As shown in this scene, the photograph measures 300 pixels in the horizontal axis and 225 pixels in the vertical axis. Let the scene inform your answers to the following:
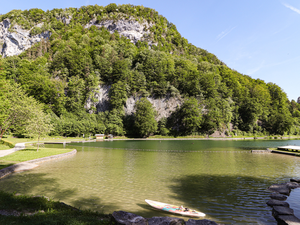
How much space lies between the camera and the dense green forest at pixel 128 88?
72375 mm

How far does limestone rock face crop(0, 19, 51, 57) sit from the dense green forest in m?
4.84

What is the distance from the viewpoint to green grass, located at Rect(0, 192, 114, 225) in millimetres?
5766

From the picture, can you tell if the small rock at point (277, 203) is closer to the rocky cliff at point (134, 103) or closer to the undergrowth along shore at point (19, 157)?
the undergrowth along shore at point (19, 157)

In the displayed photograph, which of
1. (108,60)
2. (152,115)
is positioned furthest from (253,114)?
(108,60)

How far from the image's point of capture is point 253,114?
304 feet

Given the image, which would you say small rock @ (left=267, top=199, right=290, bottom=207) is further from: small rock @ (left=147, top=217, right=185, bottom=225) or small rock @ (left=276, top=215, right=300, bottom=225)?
small rock @ (left=147, top=217, right=185, bottom=225)

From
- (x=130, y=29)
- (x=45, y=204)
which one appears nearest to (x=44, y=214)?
(x=45, y=204)

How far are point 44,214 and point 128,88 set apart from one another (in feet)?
275

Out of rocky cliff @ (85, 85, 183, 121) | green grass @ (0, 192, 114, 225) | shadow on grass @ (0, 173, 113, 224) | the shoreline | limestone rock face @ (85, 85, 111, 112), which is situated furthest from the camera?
rocky cliff @ (85, 85, 183, 121)

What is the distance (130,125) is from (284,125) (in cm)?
8107

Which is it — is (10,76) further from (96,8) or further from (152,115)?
(96,8)

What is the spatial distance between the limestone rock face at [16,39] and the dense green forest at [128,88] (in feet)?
15.9

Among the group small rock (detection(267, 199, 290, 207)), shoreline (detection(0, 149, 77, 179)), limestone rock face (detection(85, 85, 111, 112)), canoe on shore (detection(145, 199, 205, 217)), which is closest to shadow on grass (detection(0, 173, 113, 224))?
shoreline (detection(0, 149, 77, 179))

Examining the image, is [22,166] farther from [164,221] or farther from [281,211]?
[281,211]
